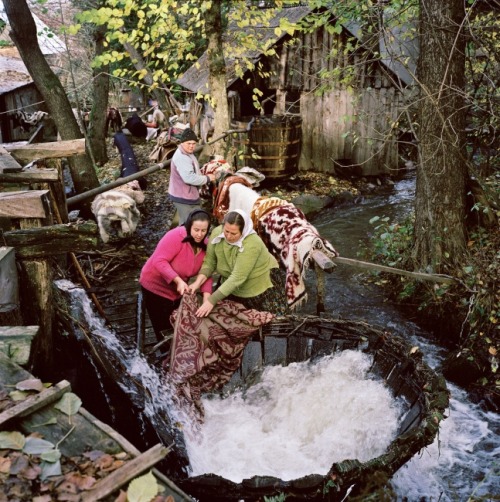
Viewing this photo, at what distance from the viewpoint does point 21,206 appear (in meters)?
4.14

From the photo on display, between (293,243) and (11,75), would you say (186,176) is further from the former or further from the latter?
(11,75)

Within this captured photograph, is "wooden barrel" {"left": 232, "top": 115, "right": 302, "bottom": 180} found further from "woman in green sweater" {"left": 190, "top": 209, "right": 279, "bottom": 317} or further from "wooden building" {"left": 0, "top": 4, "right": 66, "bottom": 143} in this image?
"wooden building" {"left": 0, "top": 4, "right": 66, "bottom": 143}

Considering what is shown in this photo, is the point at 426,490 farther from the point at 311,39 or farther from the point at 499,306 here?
the point at 311,39

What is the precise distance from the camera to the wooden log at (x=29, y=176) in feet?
16.1

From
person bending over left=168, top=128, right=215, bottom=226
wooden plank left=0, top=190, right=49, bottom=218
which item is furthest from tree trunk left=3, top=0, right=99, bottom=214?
wooden plank left=0, top=190, right=49, bottom=218

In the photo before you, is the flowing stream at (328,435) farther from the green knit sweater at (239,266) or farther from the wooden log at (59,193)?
the wooden log at (59,193)

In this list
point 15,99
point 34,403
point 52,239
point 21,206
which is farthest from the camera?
point 15,99

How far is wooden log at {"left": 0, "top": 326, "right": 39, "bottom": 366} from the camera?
9.12 feet

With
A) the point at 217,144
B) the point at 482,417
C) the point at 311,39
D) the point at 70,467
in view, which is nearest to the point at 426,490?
the point at 482,417

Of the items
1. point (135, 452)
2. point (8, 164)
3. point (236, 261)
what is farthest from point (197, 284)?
point (135, 452)

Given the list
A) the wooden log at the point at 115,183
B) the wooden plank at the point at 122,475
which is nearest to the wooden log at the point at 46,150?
the wooden log at the point at 115,183

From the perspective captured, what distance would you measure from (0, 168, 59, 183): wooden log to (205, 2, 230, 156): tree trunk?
20.1 feet

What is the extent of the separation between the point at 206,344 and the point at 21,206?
7.32 feet

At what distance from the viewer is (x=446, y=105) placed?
6.73 m
